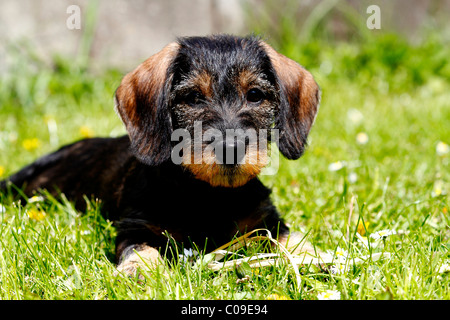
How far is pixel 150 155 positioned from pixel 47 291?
0.84 m

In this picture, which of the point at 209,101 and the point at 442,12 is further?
the point at 442,12

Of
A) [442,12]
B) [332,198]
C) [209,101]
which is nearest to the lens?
[209,101]

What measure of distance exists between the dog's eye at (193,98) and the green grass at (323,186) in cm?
80

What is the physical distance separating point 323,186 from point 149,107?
1.63 metres

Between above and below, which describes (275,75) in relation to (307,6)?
below

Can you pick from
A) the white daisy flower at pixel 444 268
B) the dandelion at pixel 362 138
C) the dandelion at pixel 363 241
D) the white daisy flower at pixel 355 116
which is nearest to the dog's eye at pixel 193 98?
the dandelion at pixel 363 241

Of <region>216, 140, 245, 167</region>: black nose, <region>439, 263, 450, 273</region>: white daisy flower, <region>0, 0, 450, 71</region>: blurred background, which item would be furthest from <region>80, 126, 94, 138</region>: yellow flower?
<region>439, 263, 450, 273</region>: white daisy flower

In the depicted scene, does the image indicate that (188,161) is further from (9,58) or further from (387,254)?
(9,58)

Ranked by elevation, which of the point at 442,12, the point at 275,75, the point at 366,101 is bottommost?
the point at 366,101

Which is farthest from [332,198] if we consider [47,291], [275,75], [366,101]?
[366,101]

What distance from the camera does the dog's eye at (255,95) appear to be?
272cm

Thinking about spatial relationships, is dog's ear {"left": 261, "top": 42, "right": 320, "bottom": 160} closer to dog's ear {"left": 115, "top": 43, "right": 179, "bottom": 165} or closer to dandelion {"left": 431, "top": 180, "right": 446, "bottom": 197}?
dog's ear {"left": 115, "top": 43, "right": 179, "bottom": 165}

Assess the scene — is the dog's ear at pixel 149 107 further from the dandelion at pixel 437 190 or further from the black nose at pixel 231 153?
the dandelion at pixel 437 190

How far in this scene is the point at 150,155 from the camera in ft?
8.75
